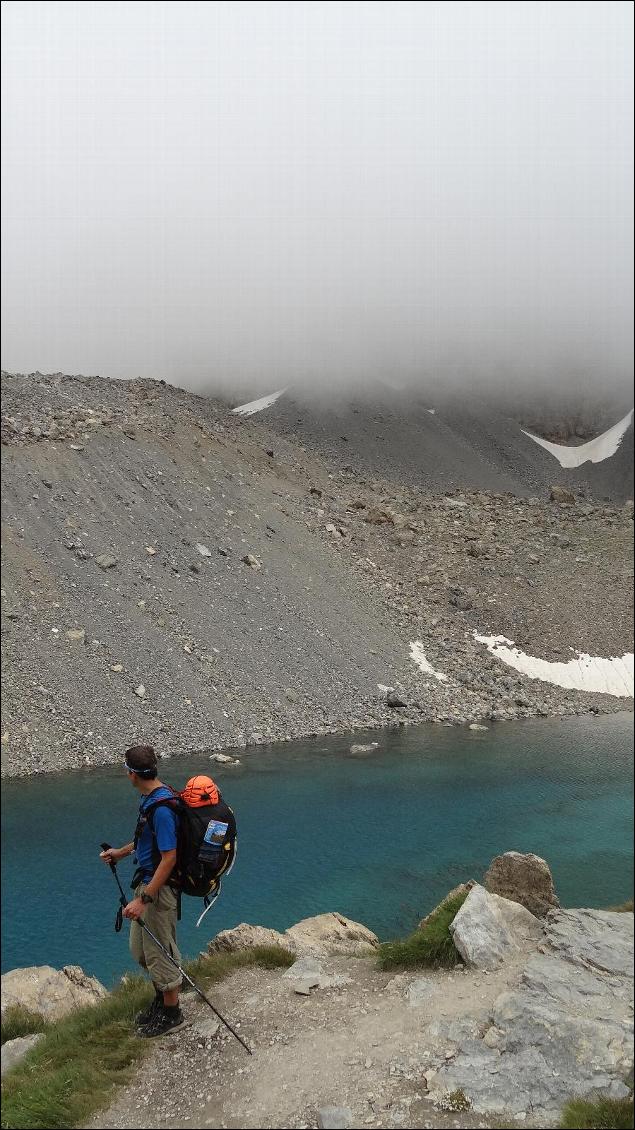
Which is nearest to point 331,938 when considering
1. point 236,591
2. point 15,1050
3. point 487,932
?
point 487,932

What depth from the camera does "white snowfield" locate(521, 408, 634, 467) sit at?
10838 centimetres

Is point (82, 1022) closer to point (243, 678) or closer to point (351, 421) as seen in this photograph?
point (243, 678)

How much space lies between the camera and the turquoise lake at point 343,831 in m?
17.2

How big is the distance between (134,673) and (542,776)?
62.4 feet

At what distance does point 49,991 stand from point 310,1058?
6400mm

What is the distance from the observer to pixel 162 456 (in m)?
55.4

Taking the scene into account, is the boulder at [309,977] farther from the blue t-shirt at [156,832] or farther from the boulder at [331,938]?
the blue t-shirt at [156,832]

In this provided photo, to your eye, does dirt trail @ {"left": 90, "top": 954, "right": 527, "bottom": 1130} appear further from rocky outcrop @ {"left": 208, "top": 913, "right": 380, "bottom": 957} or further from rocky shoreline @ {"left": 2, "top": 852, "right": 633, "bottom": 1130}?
rocky outcrop @ {"left": 208, "top": 913, "right": 380, "bottom": 957}

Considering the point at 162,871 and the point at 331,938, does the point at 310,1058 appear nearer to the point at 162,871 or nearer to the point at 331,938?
the point at 162,871

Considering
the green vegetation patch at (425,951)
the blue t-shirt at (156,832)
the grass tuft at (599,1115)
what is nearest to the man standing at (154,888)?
the blue t-shirt at (156,832)

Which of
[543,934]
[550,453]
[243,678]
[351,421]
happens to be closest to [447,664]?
[243,678]

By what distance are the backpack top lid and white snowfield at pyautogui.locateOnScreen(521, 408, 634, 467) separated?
105262 mm

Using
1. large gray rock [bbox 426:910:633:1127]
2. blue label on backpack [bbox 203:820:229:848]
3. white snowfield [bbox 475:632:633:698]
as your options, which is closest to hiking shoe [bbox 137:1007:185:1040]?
blue label on backpack [bbox 203:820:229:848]

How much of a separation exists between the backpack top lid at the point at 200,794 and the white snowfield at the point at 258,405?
289 ft
